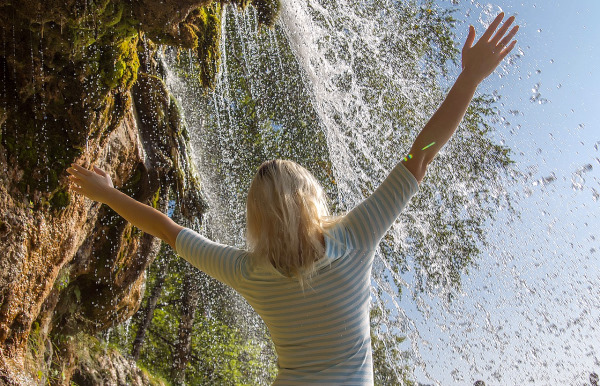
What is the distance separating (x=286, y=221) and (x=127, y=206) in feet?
2.47

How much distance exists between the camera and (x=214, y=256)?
70.7 inches

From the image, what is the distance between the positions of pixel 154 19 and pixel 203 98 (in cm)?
698

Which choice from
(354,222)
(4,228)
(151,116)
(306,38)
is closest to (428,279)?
(306,38)

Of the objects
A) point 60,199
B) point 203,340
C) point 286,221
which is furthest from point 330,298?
point 203,340

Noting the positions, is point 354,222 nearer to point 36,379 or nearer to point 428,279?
point 36,379

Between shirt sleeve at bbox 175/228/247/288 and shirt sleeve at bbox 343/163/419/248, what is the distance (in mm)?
360

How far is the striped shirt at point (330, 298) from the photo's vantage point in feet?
5.40

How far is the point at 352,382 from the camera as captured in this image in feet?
5.32

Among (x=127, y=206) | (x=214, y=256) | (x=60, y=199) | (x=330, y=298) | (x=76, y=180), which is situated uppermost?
(x=60, y=199)

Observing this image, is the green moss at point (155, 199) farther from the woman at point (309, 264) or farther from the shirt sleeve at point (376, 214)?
the shirt sleeve at point (376, 214)

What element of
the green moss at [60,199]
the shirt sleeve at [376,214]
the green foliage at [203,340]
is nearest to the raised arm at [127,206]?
the shirt sleeve at [376,214]

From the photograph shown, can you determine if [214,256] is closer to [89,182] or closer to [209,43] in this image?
[89,182]

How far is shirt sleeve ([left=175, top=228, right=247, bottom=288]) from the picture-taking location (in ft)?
5.78

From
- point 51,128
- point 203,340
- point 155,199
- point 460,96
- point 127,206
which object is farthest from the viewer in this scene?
point 203,340
